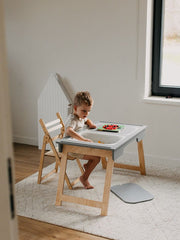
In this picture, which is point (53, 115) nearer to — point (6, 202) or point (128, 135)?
point (128, 135)

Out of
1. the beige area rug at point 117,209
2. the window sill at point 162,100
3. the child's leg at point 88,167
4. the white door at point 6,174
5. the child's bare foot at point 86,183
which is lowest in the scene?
the beige area rug at point 117,209

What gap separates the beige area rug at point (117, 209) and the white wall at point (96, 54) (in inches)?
22.2

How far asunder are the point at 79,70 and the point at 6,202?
10.8ft

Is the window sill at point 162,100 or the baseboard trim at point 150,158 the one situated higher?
the window sill at point 162,100

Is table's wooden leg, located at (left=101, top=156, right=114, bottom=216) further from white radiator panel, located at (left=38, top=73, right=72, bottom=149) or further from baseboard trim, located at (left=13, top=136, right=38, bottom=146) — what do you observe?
baseboard trim, located at (left=13, top=136, right=38, bottom=146)

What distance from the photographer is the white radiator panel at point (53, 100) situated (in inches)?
161

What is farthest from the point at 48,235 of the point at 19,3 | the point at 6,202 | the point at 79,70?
the point at 19,3

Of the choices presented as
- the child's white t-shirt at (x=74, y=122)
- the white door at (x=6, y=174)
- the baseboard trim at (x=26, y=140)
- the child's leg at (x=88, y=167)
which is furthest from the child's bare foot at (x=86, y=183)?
the white door at (x=6, y=174)

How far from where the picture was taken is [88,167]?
10.0 ft

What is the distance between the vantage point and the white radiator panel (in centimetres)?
410

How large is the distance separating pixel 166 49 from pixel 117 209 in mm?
1827

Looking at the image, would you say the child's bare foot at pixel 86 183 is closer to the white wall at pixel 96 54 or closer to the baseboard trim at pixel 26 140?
the white wall at pixel 96 54

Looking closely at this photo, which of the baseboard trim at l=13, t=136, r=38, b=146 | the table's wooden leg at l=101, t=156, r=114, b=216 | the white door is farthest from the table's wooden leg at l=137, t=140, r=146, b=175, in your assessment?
the white door

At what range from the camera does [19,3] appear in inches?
165
